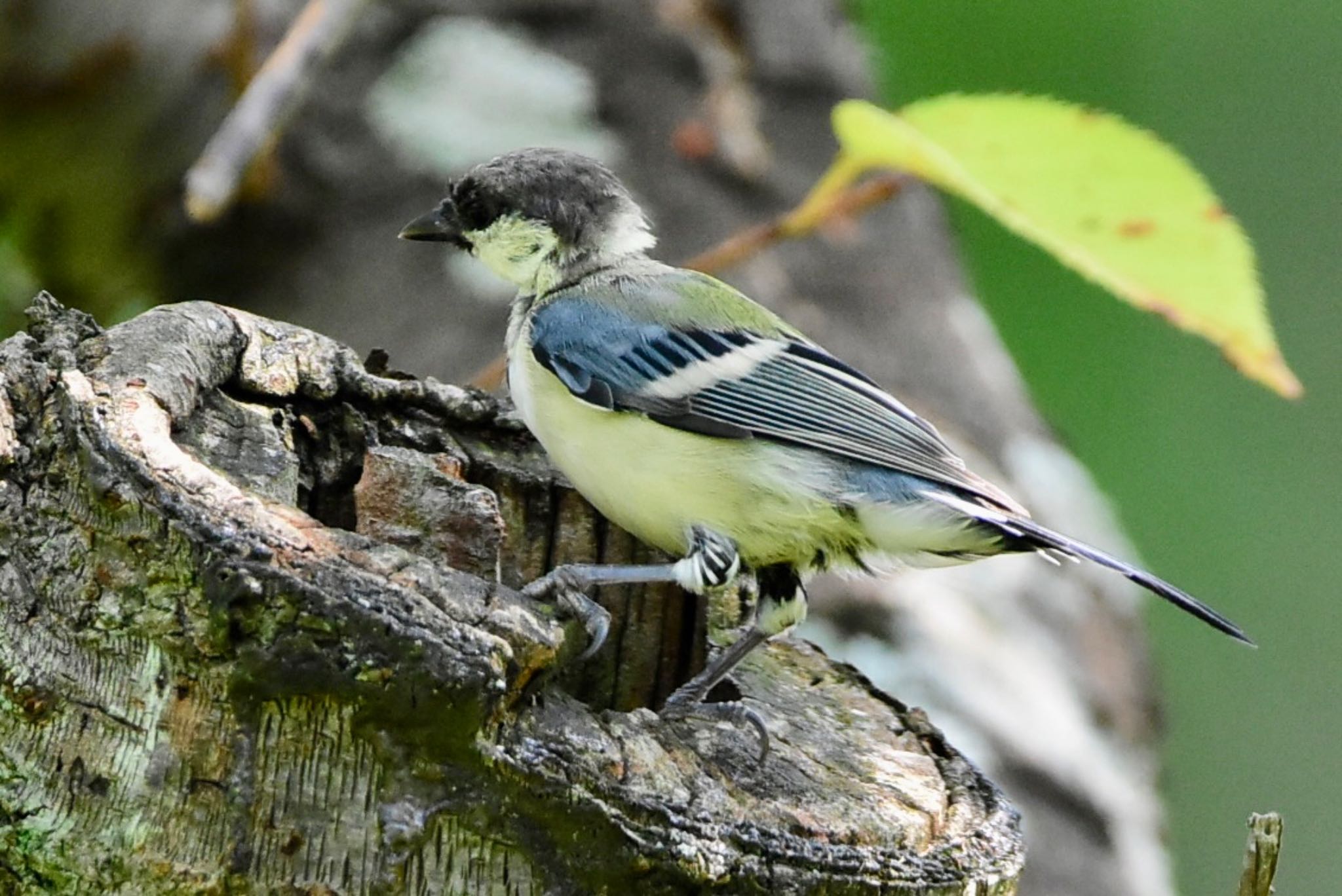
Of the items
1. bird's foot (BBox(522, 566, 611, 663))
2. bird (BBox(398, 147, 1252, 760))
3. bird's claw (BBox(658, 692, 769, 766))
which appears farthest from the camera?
bird (BBox(398, 147, 1252, 760))

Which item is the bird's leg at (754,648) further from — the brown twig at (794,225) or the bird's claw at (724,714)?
the brown twig at (794,225)

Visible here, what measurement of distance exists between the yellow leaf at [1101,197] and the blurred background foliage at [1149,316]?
1.12 m

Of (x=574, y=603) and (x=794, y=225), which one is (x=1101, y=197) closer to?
(x=794, y=225)

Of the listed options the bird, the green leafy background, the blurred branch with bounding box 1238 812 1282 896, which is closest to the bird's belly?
the bird

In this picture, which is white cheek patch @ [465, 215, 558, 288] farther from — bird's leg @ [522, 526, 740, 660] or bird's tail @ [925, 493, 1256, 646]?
bird's tail @ [925, 493, 1256, 646]

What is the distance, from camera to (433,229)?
2.35 meters

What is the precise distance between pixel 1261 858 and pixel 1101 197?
80 centimetres

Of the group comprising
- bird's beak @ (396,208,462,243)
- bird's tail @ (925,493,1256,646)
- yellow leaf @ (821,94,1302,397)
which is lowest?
bird's beak @ (396,208,462,243)

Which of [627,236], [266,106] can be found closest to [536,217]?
[627,236]

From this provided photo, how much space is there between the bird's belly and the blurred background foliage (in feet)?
2.32

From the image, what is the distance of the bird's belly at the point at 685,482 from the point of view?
1.89 meters

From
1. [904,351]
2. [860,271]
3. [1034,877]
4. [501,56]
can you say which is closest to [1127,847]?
[1034,877]

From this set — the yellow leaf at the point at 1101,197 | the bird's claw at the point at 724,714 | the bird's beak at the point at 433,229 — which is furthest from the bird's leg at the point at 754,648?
the bird's beak at the point at 433,229

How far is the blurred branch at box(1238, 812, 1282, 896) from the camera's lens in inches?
45.9
